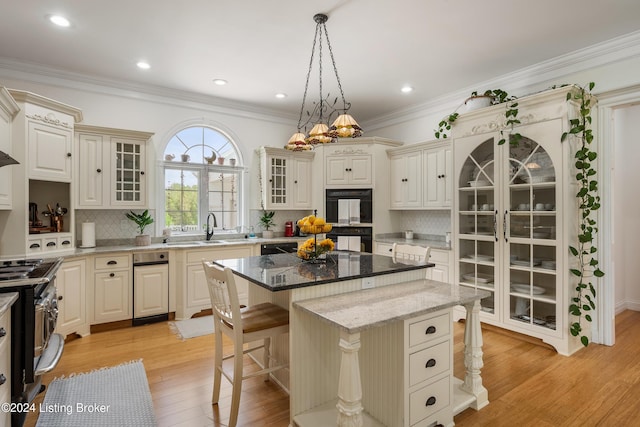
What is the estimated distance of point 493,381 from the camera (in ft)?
8.63

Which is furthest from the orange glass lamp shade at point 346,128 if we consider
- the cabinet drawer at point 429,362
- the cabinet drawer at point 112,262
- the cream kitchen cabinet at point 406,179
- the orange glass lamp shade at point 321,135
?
the cabinet drawer at point 112,262

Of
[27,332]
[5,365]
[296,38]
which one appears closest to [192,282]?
[27,332]

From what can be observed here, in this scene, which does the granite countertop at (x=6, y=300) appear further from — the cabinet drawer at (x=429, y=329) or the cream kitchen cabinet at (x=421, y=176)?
the cream kitchen cabinet at (x=421, y=176)

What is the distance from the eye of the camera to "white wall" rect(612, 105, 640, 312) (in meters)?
4.21

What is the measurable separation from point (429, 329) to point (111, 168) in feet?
12.5

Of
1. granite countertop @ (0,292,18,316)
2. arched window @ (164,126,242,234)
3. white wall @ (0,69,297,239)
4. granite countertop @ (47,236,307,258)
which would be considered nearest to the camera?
granite countertop @ (0,292,18,316)

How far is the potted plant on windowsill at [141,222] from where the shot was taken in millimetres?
4148

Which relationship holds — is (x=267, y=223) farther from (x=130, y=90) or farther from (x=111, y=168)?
(x=130, y=90)

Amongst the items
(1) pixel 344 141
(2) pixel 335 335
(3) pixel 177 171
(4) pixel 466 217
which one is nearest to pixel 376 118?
(1) pixel 344 141

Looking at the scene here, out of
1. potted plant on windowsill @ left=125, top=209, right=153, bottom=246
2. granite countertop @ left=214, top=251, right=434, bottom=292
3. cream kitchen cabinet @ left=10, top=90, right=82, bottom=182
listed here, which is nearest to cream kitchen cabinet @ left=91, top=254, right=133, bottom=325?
potted plant on windowsill @ left=125, top=209, right=153, bottom=246

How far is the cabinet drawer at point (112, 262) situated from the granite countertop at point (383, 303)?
268cm

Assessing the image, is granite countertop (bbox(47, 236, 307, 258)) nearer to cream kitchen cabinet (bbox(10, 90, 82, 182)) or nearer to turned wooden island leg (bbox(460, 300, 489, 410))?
cream kitchen cabinet (bbox(10, 90, 82, 182))

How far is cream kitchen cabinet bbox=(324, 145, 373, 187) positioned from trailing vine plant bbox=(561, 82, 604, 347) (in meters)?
2.43

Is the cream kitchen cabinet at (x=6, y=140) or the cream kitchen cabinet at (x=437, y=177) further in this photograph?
the cream kitchen cabinet at (x=437, y=177)
